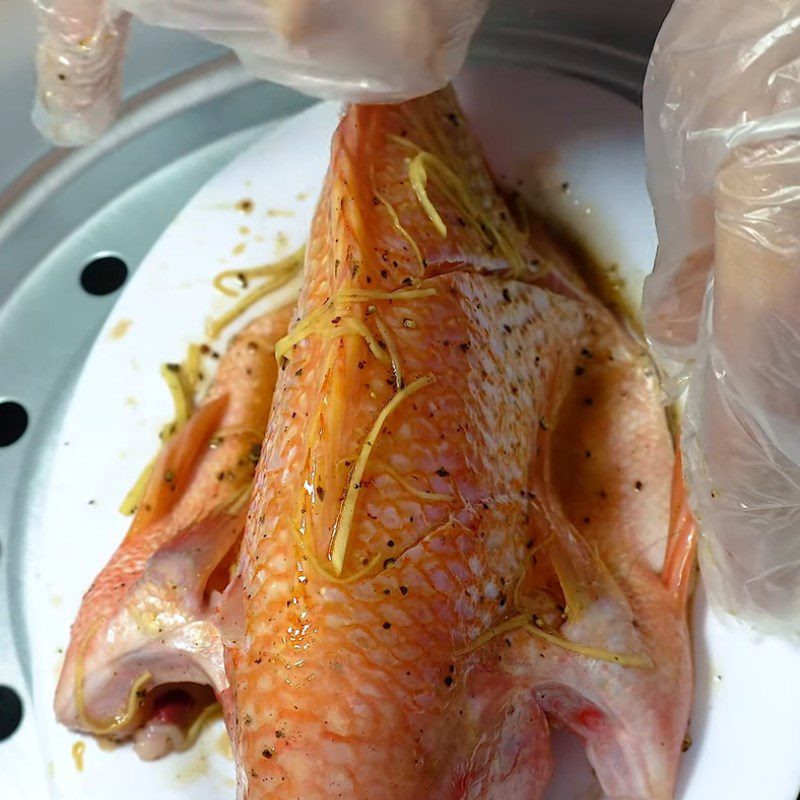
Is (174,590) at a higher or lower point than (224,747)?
higher

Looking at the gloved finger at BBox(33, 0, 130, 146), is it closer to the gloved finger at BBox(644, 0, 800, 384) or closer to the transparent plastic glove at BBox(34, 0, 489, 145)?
the transparent plastic glove at BBox(34, 0, 489, 145)

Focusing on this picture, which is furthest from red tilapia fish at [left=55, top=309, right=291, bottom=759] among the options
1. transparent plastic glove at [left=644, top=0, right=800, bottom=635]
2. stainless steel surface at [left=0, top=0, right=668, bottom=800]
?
transparent plastic glove at [left=644, top=0, right=800, bottom=635]

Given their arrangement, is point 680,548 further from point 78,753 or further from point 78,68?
point 78,68

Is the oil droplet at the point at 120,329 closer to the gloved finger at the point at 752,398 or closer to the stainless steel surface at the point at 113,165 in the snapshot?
the stainless steel surface at the point at 113,165

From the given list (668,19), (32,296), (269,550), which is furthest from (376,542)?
(32,296)

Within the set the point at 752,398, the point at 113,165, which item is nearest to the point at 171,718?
the point at 752,398
